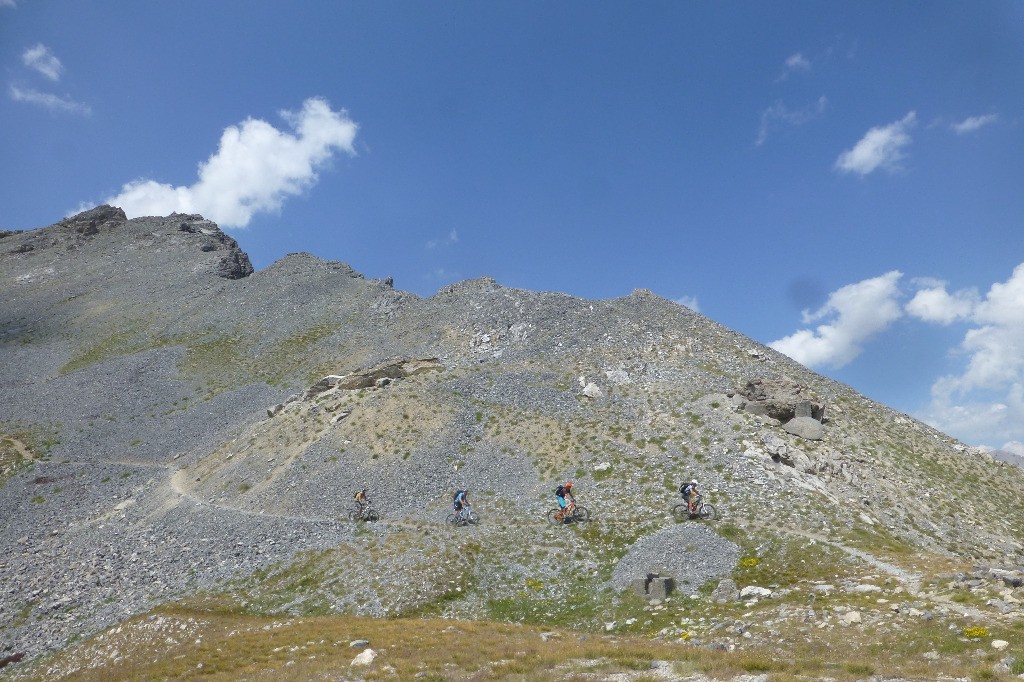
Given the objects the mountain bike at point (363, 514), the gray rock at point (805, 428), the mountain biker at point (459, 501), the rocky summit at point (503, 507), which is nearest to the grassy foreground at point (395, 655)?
the rocky summit at point (503, 507)

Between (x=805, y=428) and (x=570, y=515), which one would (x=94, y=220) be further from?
(x=805, y=428)

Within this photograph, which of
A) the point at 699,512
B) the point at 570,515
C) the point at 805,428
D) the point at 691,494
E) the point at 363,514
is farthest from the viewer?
the point at 805,428

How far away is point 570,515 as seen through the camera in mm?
38375

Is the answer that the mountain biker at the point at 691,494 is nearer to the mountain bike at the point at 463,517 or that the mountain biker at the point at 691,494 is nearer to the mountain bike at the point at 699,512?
the mountain bike at the point at 699,512

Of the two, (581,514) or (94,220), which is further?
(94,220)

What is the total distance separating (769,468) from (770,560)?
12.0 metres

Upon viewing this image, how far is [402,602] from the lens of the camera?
99.1 feet

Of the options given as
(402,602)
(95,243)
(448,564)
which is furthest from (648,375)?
(95,243)

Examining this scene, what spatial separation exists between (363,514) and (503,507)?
10.0 meters

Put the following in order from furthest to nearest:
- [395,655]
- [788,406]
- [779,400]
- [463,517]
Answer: [779,400] < [788,406] < [463,517] < [395,655]

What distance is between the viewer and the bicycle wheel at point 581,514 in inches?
1502

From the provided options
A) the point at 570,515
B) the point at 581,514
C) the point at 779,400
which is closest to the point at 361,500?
the point at 570,515

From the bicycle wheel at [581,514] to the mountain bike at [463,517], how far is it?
6.61 metres

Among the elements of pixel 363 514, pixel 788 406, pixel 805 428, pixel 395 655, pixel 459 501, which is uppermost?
pixel 788 406
